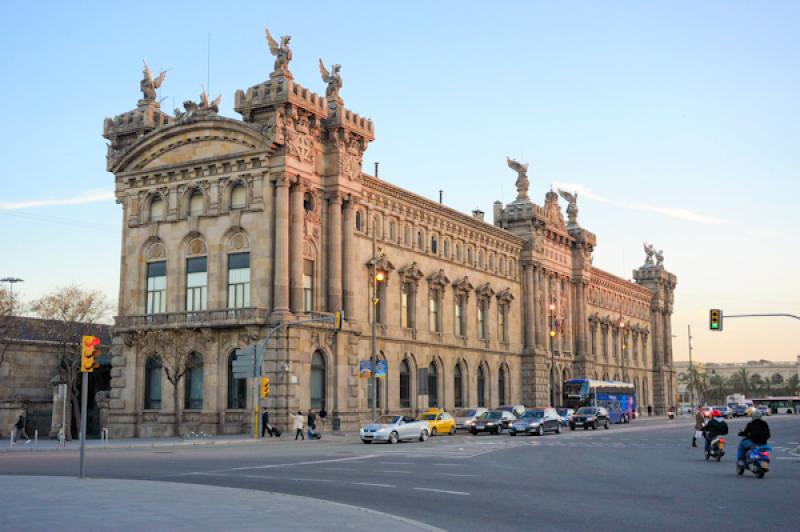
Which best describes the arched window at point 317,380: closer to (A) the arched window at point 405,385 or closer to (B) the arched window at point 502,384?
(A) the arched window at point 405,385

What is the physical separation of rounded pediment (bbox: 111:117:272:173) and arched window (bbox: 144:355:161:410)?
40.2 ft

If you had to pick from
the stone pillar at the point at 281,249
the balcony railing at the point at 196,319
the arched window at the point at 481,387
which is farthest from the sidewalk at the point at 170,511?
the arched window at the point at 481,387

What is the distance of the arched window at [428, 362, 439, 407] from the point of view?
67938mm

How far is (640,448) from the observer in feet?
124

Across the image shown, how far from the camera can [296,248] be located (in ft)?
174

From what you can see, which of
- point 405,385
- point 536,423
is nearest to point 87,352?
point 536,423

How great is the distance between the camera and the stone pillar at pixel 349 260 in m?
56.8

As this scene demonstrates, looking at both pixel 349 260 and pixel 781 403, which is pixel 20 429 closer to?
pixel 349 260

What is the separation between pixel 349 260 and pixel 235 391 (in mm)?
10970

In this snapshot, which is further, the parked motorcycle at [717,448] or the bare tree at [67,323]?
the bare tree at [67,323]

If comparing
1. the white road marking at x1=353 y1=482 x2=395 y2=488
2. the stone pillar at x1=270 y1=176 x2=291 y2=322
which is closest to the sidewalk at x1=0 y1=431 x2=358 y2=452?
the stone pillar at x1=270 y1=176 x2=291 y2=322

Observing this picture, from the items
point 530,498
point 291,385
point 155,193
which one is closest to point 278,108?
point 155,193

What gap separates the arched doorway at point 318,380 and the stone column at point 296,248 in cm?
346

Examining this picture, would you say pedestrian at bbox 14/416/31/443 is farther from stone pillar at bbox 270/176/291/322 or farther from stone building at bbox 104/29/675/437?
stone pillar at bbox 270/176/291/322
